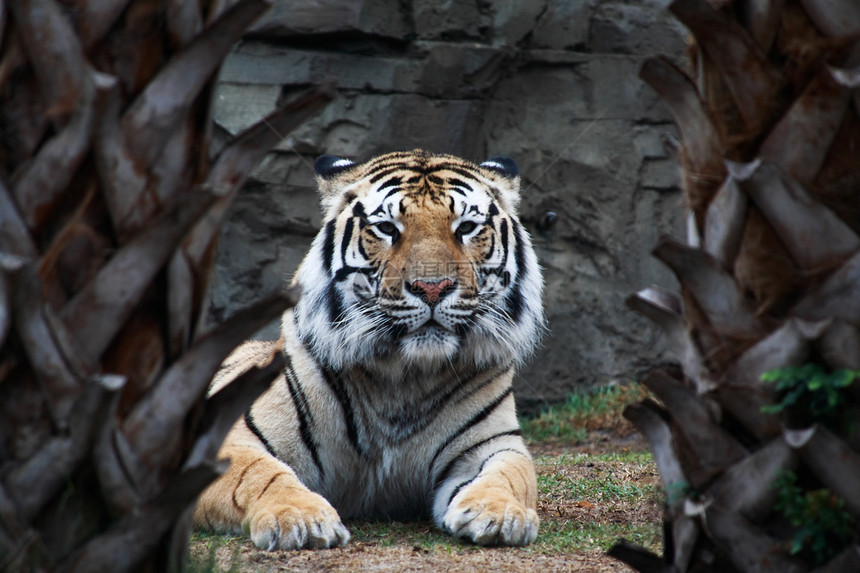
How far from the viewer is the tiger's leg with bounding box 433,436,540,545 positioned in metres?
3.01

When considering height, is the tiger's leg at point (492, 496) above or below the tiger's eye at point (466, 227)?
below

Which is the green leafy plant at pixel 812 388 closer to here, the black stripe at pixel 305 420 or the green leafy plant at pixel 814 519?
the green leafy plant at pixel 814 519

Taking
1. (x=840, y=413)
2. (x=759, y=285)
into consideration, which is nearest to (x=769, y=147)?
(x=759, y=285)

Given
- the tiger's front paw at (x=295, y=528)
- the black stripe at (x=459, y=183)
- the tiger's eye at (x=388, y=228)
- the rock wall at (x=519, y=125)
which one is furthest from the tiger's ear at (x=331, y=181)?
the rock wall at (x=519, y=125)

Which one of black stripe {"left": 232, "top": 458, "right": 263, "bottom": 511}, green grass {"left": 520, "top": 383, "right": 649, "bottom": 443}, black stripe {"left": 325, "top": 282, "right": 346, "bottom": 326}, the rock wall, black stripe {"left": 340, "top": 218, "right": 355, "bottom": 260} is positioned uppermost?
black stripe {"left": 340, "top": 218, "right": 355, "bottom": 260}

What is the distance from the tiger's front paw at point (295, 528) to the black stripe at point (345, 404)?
60 cm

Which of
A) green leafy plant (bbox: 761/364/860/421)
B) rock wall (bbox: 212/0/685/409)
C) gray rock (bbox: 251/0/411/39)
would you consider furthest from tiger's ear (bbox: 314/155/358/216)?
green leafy plant (bbox: 761/364/860/421)

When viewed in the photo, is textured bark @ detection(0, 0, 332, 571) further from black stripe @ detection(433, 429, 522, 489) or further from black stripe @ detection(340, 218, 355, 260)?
black stripe @ detection(340, 218, 355, 260)

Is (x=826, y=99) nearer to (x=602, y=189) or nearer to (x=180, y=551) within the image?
(x=180, y=551)

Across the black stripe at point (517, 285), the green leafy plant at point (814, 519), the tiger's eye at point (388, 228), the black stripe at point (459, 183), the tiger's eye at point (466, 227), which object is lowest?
the black stripe at point (517, 285)

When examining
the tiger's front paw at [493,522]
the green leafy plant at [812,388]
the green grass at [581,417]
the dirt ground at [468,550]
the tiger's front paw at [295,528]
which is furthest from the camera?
the green grass at [581,417]

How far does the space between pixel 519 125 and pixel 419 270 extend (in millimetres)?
3270

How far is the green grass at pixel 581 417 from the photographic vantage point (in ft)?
20.2

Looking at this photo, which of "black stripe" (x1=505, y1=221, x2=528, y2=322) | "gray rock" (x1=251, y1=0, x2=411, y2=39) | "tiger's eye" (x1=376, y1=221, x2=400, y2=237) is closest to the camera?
"tiger's eye" (x1=376, y1=221, x2=400, y2=237)
